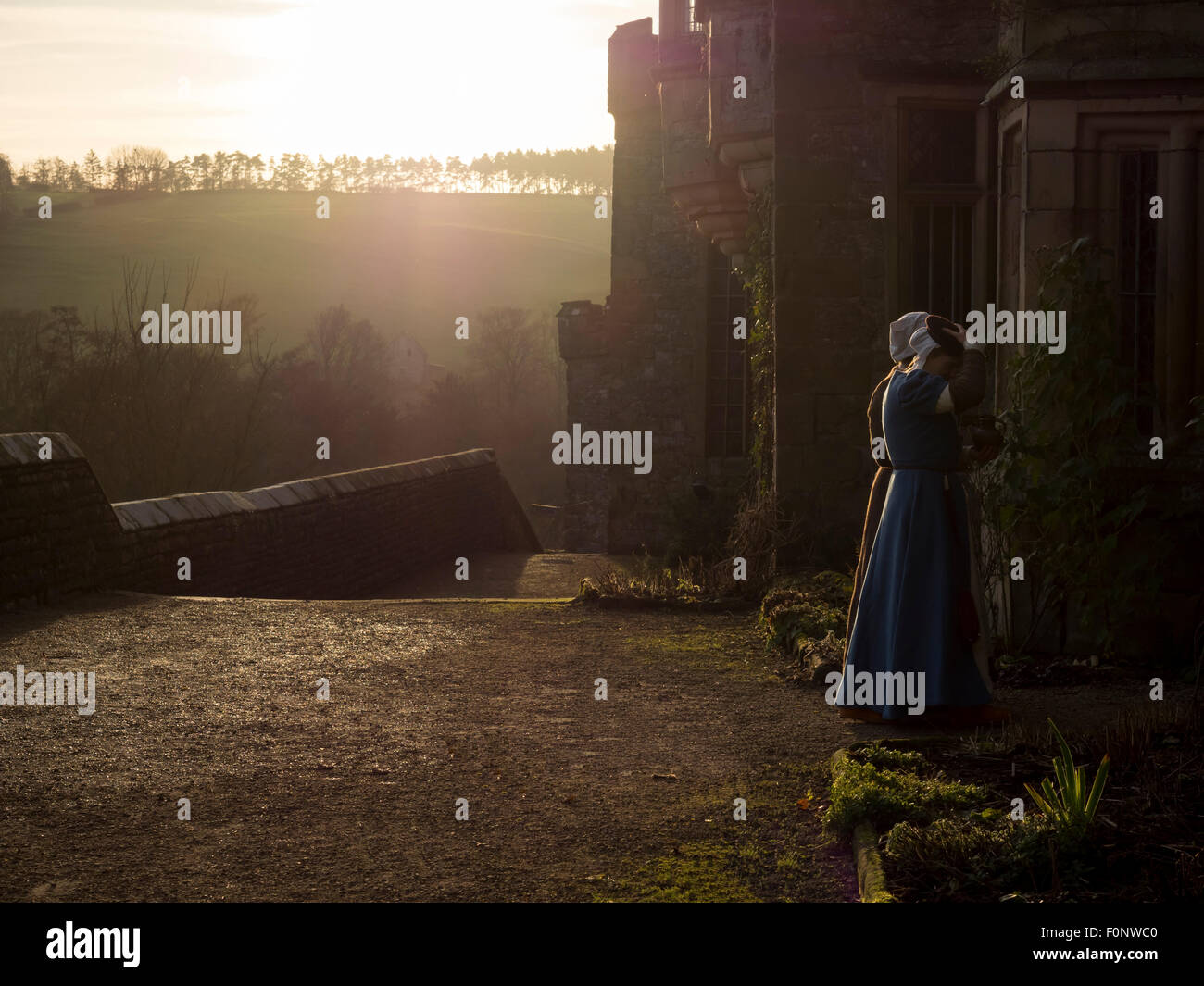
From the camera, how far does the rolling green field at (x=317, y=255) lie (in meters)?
66.1

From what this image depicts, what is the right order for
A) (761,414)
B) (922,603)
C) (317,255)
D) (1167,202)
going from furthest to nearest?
(317,255), (761,414), (1167,202), (922,603)

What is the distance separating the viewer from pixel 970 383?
18.7 ft

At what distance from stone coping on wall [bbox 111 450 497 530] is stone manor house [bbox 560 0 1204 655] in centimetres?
384

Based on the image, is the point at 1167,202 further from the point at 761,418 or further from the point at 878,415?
the point at 761,418

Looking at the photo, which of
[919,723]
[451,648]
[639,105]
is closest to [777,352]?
[451,648]

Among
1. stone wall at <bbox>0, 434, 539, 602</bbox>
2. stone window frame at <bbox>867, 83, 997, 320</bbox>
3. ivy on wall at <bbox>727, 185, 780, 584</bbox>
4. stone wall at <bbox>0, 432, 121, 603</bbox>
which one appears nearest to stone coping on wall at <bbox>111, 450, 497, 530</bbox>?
stone wall at <bbox>0, 434, 539, 602</bbox>

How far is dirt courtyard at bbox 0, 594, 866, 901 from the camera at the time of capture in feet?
12.9

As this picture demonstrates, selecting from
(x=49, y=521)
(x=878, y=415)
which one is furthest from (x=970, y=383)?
(x=49, y=521)

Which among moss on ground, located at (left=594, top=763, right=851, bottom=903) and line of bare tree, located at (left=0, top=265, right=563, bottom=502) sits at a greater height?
line of bare tree, located at (left=0, top=265, right=563, bottom=502)

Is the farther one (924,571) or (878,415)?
(878,415)

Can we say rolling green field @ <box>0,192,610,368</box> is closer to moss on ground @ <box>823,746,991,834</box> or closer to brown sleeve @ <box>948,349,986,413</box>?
brown sleeve @ <box>948,349,986,413</box>

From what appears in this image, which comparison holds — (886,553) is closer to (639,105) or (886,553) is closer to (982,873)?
(982,873)

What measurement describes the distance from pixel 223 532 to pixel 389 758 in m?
6.44
